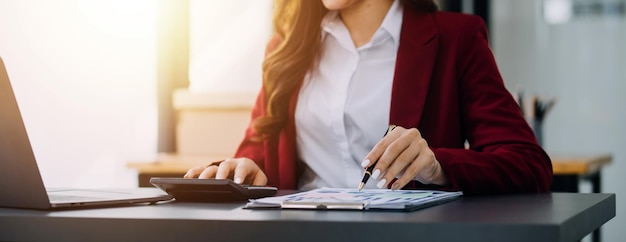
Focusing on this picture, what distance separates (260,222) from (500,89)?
86 centimetres

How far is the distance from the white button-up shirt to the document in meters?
0.53

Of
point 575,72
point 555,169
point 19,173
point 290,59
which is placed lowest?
point 555,169

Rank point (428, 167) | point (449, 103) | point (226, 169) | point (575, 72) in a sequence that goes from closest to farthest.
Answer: point (428, 167) < point (226, 169) < point (449, 103) < point (575, 72)

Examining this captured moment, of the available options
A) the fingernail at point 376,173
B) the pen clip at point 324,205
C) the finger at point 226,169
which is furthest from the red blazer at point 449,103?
the pen clip at point 324,205

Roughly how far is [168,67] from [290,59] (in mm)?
2599

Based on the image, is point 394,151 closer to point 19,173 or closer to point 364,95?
point 19,173

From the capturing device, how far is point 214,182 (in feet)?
4.35

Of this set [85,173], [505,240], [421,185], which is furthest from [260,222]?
[85,173]

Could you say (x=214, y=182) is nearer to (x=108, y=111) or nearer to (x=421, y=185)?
(x=421, y=185)

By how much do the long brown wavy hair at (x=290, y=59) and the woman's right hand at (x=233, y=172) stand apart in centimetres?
22

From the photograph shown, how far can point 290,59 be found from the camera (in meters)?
2.00

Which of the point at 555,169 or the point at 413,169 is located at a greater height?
the point at 413,169

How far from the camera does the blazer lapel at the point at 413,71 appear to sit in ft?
6.03

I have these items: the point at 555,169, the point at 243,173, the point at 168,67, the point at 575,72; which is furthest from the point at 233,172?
the point at 575,72
